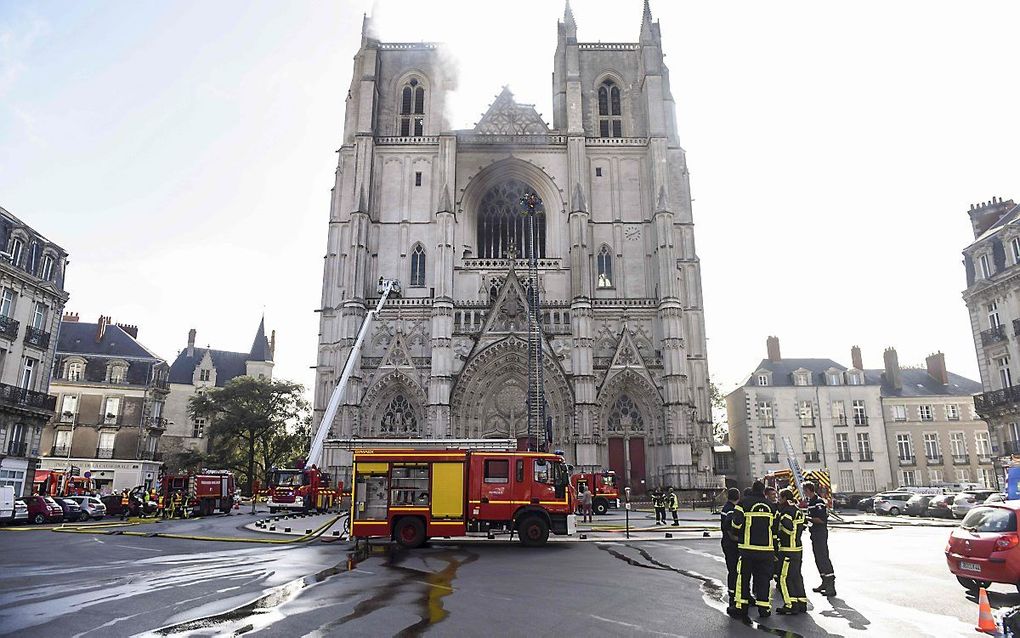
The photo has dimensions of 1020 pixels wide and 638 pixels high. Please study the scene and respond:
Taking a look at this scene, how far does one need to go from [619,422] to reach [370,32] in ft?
97.2

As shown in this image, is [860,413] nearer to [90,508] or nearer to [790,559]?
[790,559]

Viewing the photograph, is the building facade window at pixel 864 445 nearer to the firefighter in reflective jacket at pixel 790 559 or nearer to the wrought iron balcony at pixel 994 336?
the wrought iron balcony at pixel 994 336

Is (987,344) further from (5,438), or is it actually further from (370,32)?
(5,438)

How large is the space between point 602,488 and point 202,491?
18.8m

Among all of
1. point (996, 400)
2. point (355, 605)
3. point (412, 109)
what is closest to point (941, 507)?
point (996, 400)

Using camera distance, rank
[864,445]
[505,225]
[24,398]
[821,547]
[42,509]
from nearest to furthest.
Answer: [821,547], [42,509], [24,398], [505,225], [864,445]

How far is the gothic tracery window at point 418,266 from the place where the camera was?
37.6m

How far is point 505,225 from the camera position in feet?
132

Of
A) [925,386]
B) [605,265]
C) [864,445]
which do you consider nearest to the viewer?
[605,265]

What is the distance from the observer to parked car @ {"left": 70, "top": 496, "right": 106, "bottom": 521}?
1139 inches

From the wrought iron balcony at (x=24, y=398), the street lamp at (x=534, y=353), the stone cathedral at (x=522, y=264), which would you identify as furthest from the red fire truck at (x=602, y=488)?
the wrought iron balcony at (x=24, y=398)

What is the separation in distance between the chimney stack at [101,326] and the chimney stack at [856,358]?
54.2 m

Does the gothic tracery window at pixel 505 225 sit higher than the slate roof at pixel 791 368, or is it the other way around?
the gothic tracery window at pixel 505 225

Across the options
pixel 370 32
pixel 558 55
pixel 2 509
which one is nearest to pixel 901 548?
pixel 2 509
